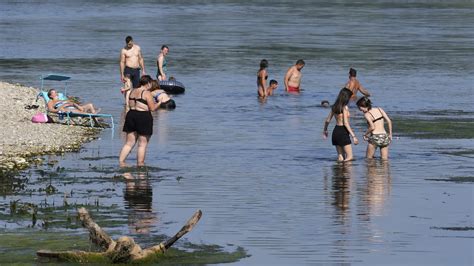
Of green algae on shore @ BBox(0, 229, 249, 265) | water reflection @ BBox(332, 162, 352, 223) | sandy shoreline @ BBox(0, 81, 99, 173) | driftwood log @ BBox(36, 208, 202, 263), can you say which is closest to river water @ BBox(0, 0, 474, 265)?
water reflection @ BBox(332, 162, 352, 223)

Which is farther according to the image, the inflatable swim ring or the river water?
Answer: the inflatable swim ring

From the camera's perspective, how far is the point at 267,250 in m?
16.0

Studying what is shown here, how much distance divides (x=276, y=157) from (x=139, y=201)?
19.3ft

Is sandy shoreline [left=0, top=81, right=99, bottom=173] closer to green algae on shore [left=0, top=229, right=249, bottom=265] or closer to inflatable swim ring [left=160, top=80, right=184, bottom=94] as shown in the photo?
green algae on shore [left=0, top=229, right=249, bottom=265]

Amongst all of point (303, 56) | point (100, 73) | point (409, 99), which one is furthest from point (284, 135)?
point (303, 56)

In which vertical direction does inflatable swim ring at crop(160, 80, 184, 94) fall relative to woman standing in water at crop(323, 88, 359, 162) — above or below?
above

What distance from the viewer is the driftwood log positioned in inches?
567

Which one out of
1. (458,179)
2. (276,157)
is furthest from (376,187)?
(276,157)

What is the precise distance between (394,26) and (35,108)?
167 feet

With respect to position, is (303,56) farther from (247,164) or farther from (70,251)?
(70,251)

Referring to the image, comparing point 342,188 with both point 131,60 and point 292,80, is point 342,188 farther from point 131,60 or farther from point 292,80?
point 292,80

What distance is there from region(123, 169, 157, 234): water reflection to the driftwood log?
2.14 meters

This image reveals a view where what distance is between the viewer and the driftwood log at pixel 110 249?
1441cm

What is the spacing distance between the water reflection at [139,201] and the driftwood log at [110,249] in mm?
2137
